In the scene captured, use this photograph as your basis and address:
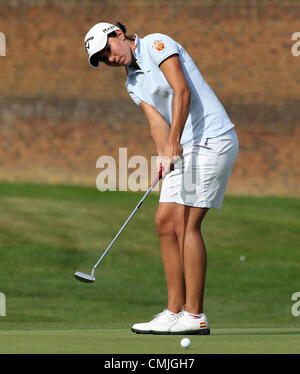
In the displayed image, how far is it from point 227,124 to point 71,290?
7.52m

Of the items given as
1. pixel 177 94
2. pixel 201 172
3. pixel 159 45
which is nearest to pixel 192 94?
pixel 177 94

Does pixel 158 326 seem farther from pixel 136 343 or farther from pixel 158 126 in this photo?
pixel 158 126

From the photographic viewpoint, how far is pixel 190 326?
5.39 metres

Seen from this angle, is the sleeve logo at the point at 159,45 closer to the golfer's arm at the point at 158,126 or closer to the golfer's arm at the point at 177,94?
the golfer's arm at the point at 177,94

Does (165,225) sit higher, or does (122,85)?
(122,85)

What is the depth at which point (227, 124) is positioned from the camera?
5562mm

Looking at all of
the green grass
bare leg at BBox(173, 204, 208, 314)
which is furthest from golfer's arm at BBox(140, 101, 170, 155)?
the green grass

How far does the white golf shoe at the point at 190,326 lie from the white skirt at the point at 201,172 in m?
0.65

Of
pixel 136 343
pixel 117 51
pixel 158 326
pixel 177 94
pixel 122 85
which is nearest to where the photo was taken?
pixel 136 343

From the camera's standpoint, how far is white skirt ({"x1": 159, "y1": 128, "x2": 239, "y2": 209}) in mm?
5484

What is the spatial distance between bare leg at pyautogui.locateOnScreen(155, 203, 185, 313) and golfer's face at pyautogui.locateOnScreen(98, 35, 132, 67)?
2.93 ft

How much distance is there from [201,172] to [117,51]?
873mm

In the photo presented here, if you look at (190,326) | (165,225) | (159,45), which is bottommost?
(190,326)

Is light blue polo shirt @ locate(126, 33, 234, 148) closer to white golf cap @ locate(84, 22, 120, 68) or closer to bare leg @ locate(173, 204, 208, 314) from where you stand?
white golf cap @ locate(84, 22, 120, 68)
